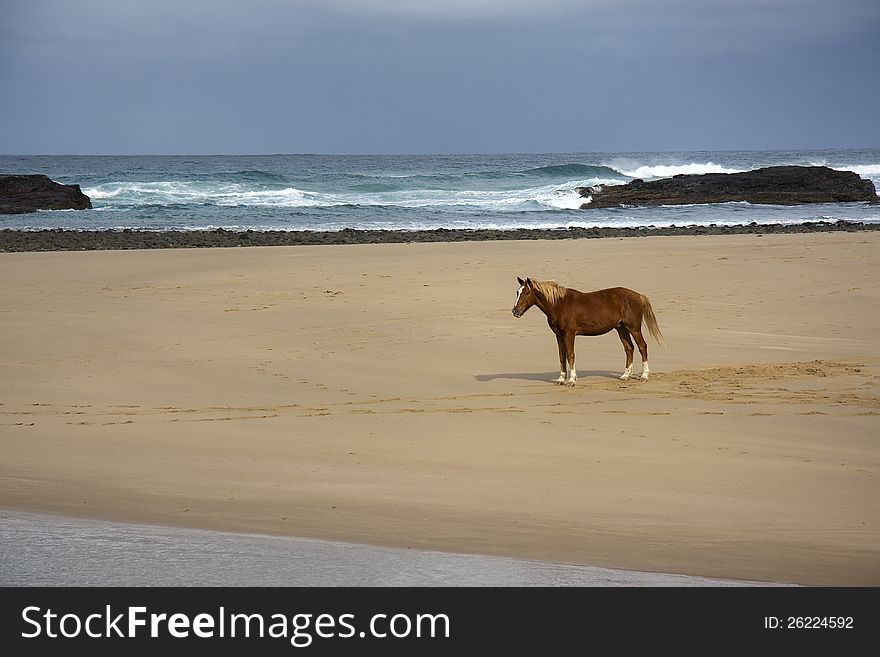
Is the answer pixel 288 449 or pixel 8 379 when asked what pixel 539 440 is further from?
pixel 8 379

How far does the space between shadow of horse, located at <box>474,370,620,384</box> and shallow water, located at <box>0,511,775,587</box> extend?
4.51 meters

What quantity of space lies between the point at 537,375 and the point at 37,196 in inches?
1423

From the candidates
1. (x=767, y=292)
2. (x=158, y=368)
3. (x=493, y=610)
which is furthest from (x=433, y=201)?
(x=493, y=610)

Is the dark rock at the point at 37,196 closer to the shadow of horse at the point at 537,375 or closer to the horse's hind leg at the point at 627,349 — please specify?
the shadow of horse at the point at 537,375

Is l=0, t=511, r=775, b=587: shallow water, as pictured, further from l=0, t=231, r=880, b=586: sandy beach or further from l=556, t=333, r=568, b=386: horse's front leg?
l=556, t=333, r=568, b=386: horse's front leg

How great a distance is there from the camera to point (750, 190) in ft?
144

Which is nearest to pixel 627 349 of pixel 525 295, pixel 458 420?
pixel 525 295

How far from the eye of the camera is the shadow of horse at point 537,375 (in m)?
9.67

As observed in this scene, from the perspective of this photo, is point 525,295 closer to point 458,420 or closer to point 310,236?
point 458,420

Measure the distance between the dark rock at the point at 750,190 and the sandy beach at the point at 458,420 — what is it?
27391 millimetres

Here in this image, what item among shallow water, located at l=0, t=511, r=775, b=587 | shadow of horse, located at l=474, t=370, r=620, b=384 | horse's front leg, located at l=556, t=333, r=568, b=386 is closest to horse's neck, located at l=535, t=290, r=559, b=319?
horse's front leg, located at l=556, t=333, r=568, b=386

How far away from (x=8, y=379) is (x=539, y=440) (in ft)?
17.0

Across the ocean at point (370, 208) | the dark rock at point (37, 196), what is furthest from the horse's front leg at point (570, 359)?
the dark rock at point (37, 196)

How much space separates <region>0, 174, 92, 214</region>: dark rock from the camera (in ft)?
130
